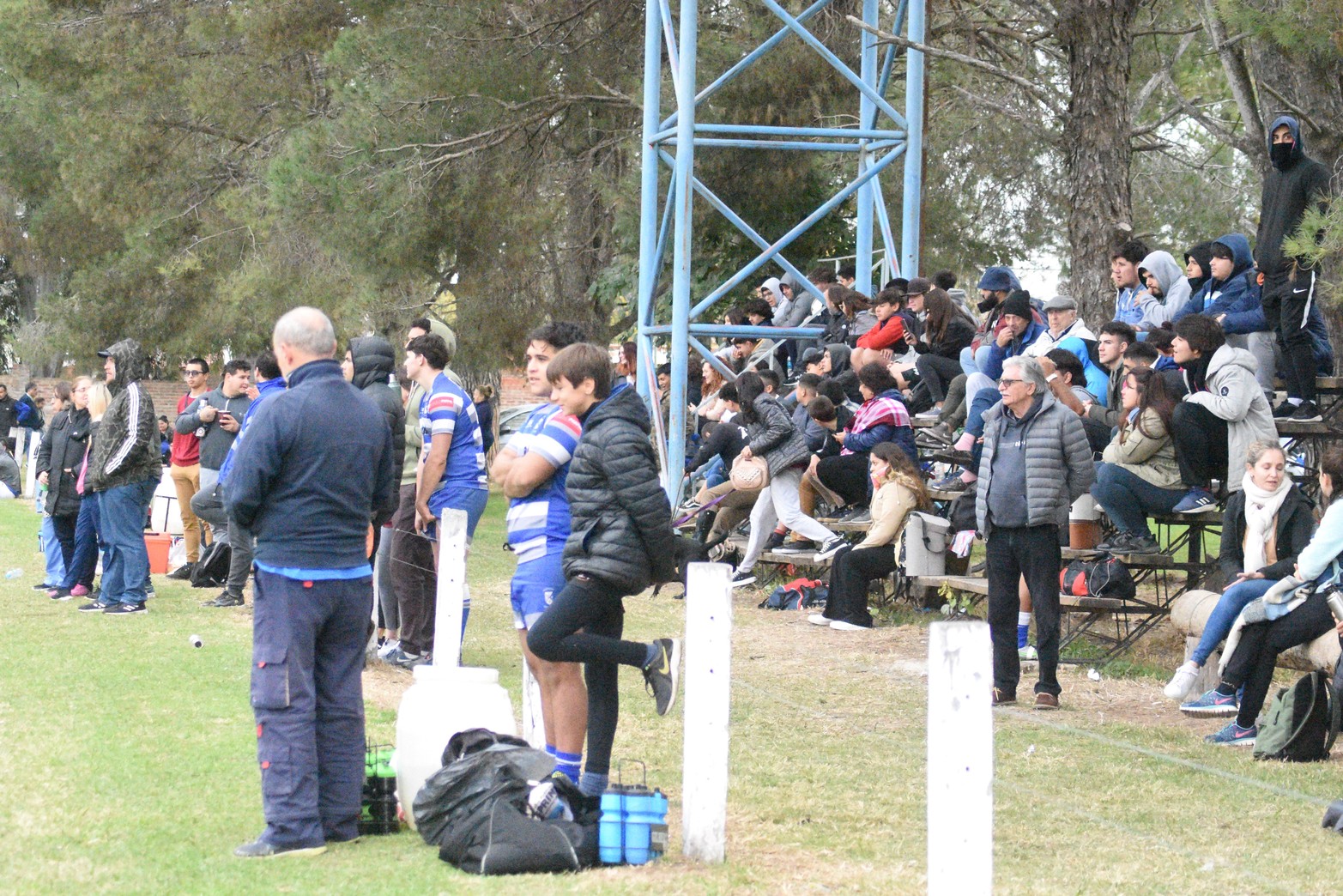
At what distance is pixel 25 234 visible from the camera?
128 ft

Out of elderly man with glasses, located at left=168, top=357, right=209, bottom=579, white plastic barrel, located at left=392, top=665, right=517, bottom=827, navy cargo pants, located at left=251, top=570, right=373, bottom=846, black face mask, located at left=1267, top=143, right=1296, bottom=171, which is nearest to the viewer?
navy cargo pants, located at left=251, top=570, right=373, bottom=846

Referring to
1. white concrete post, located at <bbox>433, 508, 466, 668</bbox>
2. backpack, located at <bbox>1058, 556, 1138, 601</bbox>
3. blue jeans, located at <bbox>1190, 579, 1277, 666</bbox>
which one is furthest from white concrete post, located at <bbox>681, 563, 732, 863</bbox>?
backpack, located at <bbox>1058, 556, 1138, 601</bbox>

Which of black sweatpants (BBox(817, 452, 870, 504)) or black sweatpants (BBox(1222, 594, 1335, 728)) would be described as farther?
black sweatpants (BBox(817, 452, 870, 504))

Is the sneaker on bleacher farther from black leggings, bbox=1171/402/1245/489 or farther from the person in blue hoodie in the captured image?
the person in blue hoodie

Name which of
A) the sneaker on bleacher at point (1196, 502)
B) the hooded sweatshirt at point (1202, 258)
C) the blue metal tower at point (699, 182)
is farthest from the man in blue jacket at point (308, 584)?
the blue metal tower at point (699, 182)

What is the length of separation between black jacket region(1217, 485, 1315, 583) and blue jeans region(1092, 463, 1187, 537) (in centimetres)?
95

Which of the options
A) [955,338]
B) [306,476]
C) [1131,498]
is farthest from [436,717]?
[955,338]

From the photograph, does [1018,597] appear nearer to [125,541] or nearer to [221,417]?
[125,541]

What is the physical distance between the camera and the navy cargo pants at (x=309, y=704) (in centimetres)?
571

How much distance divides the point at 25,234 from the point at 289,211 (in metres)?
19.8

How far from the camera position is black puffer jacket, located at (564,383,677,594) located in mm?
6141

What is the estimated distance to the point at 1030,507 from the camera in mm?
9102

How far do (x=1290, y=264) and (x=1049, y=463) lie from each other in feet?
9.11

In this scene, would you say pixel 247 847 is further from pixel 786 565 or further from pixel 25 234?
pixel 25 234
